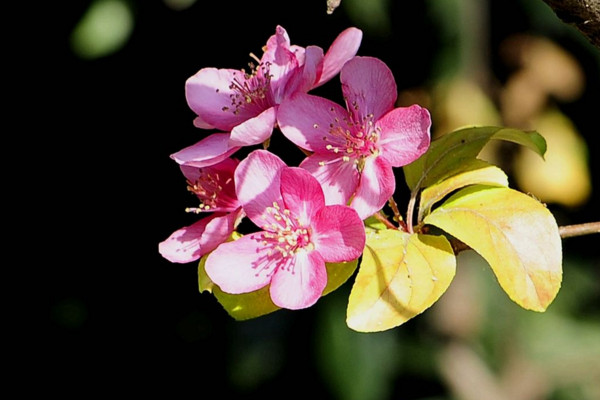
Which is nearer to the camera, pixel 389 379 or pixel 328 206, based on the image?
pixel 328 206

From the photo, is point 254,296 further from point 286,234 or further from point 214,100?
point 214,100

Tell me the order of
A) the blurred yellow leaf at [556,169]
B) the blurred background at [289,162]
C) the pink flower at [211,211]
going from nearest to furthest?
1. the pink flower at [211,211]
2. the blurred background at [289,162]
3. the blurred yellow leaf at [556,169]

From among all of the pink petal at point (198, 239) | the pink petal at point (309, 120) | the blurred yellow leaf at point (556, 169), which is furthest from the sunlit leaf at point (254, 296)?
the blurred yellow leaf at point (556, 169)

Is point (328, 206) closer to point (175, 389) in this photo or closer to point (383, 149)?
point (383, 149)

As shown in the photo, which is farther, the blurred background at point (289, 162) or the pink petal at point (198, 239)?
the blurred background at point (289, 162)

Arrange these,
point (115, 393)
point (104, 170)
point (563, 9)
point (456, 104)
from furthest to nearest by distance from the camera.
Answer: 1. point (115, 393)
2. point (104, 170)
3. point (456, 104)
4. point (563, 9)

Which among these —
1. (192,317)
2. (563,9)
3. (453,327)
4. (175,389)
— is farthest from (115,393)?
(563,9)

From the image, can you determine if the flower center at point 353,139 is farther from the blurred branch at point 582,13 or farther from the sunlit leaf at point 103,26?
the sunlit leaf at point 103,26
